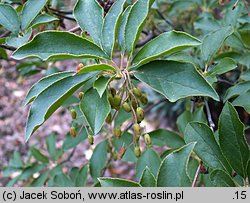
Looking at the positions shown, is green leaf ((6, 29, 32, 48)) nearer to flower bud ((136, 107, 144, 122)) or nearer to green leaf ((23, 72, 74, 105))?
green leaf ((23, 72, 74, 105))

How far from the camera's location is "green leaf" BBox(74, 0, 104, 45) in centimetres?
105

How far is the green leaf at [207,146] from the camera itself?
1.03m

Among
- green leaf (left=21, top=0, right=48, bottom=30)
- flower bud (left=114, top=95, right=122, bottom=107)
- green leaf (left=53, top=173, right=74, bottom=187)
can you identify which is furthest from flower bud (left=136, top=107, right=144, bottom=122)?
green leaf (left=53, top=173, right=74, bottom=187)

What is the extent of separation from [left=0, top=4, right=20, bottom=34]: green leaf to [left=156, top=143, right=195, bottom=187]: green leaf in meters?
0.58

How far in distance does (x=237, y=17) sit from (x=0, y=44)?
840mm

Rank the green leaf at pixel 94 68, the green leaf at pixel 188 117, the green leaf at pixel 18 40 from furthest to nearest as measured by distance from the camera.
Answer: the green leaf at pixel 188 117 < the green leaf at pixel 18 40 < the green leaf at pixel 94 68

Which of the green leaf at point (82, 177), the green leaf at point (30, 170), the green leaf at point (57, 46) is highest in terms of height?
the green leaf at point (57, 46)

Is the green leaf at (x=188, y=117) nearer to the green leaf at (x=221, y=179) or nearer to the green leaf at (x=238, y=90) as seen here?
the green leaf at (x=238, y=90)

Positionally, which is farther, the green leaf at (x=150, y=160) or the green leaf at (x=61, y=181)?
the green leaf at (x=61, y=181)

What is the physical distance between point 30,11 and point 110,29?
0.29 metres

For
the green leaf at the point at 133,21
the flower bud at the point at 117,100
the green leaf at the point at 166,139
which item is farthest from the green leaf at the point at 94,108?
the green leaf at the point at 166,139

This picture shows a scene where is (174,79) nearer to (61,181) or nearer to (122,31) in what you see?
(122,31)

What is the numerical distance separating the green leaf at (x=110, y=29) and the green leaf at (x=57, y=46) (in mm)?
30
